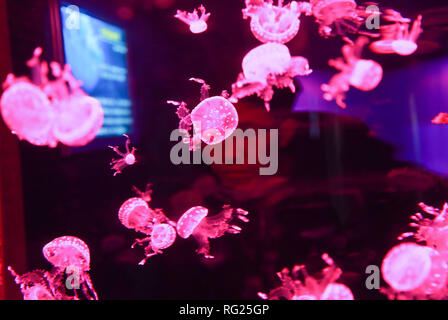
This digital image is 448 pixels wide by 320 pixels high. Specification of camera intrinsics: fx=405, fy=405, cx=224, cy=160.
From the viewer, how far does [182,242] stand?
2035 millimetres

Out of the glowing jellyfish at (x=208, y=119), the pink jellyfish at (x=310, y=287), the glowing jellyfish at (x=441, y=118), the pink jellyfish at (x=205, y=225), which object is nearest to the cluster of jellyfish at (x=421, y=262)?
the pink jellyfish at (x=310, y=287)

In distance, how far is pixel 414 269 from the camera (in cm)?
187

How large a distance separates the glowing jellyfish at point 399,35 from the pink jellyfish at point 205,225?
1036mm

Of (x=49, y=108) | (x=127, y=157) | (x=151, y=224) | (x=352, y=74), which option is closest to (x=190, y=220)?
(x=151, y=224)

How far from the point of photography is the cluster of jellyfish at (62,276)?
82.7 inches

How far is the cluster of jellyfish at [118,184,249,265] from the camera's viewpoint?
197 cm

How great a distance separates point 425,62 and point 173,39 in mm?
1209

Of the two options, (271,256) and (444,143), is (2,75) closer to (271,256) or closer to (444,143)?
(271,256)

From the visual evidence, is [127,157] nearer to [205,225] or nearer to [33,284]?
[205,225]

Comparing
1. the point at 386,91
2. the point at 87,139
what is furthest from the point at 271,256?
the point at 87,139

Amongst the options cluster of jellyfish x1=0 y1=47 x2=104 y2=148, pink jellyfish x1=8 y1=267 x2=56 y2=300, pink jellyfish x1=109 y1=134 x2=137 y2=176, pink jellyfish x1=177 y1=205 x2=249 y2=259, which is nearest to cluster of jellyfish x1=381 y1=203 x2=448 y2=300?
pink jellyfish x1=177 y1=205 x2=249 y2=259

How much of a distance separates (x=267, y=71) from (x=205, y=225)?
81 centimetres
